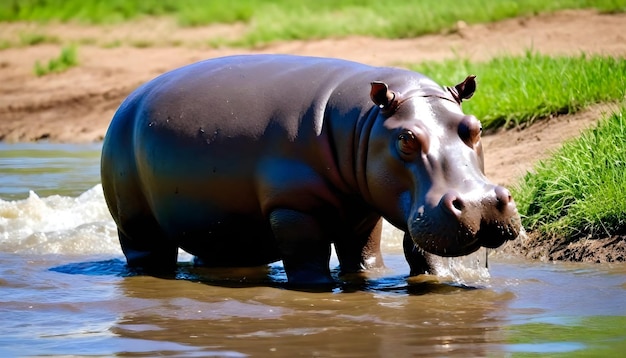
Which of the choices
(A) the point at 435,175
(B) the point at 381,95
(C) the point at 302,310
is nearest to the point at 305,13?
(B) the point at 381,95

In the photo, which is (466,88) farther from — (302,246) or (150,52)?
(150,52)

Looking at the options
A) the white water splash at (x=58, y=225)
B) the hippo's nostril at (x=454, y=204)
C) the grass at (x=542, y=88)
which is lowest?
the white water splash at (x=58, y=225)

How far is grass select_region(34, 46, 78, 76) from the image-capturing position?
59.7ft

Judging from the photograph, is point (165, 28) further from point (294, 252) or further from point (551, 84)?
point (294, 252)

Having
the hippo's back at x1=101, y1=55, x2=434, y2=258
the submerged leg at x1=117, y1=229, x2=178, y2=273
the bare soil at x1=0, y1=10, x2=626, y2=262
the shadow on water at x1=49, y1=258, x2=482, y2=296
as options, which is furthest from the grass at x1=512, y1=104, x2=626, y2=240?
the bare soil at x1=0, y1=10, x2=626, y2=262

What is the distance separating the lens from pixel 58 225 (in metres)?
8.83

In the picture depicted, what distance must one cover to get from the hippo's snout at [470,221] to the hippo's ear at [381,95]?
610 millimetres

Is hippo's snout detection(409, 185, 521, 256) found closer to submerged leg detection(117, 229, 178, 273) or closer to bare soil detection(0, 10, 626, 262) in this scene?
submerged leg detection(117, 229, 178, 273)

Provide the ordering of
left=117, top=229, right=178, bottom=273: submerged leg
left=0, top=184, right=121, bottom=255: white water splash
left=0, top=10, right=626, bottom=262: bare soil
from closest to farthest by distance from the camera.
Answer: left=117, top=229, right=178, bottom=273: submerged leg < left=0, top=184, right=121, bottom=255: white water splash < left=0, top=10, right=626, bottom=262: bare soil

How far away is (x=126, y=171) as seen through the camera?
7.04 meters

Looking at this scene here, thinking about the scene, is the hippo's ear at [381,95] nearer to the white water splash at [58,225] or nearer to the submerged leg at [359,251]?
the submerged leg at [359,251]

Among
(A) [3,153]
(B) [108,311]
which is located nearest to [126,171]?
(B) [108,311]

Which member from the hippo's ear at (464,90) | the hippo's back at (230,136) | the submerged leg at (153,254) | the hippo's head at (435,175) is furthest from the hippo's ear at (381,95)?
the submerged leg at (153,254)

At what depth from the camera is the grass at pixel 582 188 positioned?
7.20 meters
